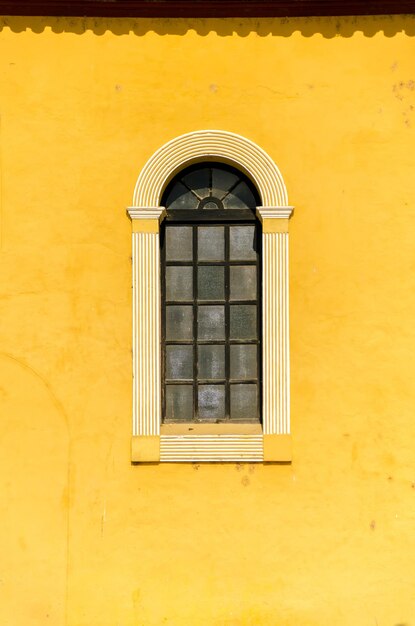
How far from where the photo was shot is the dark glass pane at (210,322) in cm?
619

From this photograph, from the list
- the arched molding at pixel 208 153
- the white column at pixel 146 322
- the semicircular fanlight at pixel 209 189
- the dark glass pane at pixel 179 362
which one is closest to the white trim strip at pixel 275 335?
the arched molding at pixel 208 153

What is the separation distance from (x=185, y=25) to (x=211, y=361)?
2.78 metres

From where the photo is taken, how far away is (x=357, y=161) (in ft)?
19.5

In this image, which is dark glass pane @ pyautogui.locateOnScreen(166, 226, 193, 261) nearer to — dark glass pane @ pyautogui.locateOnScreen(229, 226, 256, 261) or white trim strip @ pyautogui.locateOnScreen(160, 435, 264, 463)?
dark glass pane @ pyautogui.locateOnScreen(229, 226, 256, 261)

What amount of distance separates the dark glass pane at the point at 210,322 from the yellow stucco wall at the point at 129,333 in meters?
0.63

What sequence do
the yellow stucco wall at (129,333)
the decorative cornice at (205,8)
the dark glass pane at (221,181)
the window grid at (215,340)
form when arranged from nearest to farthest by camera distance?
the yellow stucco wall at (129,333) < the decorative cornice at (205,8) < the window grid at (215,340) < the dark glass pane at (221,181)

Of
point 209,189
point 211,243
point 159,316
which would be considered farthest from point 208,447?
point 209,189

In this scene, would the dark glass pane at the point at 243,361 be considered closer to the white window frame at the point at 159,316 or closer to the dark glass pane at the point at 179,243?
the white window frame at the point at 159,316

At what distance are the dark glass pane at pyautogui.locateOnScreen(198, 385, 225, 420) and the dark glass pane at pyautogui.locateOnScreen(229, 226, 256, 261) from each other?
3.67ft

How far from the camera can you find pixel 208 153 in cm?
601

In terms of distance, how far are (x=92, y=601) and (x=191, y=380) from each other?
1.92 meters

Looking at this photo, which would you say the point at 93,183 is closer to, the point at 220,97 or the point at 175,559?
the point at 220,97

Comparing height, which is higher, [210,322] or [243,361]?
[210,322]

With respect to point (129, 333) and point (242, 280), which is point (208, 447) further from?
point (242, 280)
